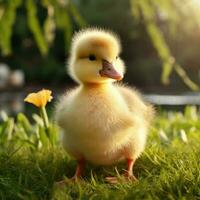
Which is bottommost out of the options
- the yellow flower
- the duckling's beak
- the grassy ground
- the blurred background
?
the blurred background

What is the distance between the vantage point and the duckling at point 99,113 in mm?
1592

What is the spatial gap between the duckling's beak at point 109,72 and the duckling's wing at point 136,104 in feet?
0.40

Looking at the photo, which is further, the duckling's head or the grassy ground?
the duckling's head

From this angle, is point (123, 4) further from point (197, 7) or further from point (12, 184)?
point (12, 184)

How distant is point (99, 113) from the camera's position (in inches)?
63.0

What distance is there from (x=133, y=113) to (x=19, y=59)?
17.6 metres

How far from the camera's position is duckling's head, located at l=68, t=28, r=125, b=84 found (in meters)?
1.62

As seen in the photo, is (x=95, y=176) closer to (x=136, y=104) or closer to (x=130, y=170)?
(x=130, y=170)

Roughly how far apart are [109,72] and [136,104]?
172 mm

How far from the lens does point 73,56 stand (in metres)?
1.74

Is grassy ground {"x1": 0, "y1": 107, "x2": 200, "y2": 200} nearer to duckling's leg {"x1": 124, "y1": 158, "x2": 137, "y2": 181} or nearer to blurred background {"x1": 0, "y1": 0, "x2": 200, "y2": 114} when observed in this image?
duckling's leg {"x1": 124, "y1": 158, "x2": 137, "y2": 181}

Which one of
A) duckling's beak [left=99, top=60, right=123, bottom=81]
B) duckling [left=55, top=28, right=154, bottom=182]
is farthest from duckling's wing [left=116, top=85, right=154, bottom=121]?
duckling's beak [left=99, top=60, right=123, bottom=81]

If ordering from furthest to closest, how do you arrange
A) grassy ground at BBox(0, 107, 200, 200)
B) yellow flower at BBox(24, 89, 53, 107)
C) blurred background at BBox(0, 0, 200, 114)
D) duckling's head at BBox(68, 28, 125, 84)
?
blurred background at BBox(0, 0, 200, 114)
yellow flower at BBox(24, 89, 53, 107)
duckling's head at BBox(68, 28, 125, 84)
grassy ground at BBox(0, 107, 200, 200)

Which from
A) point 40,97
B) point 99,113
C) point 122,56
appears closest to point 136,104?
point 99,113
